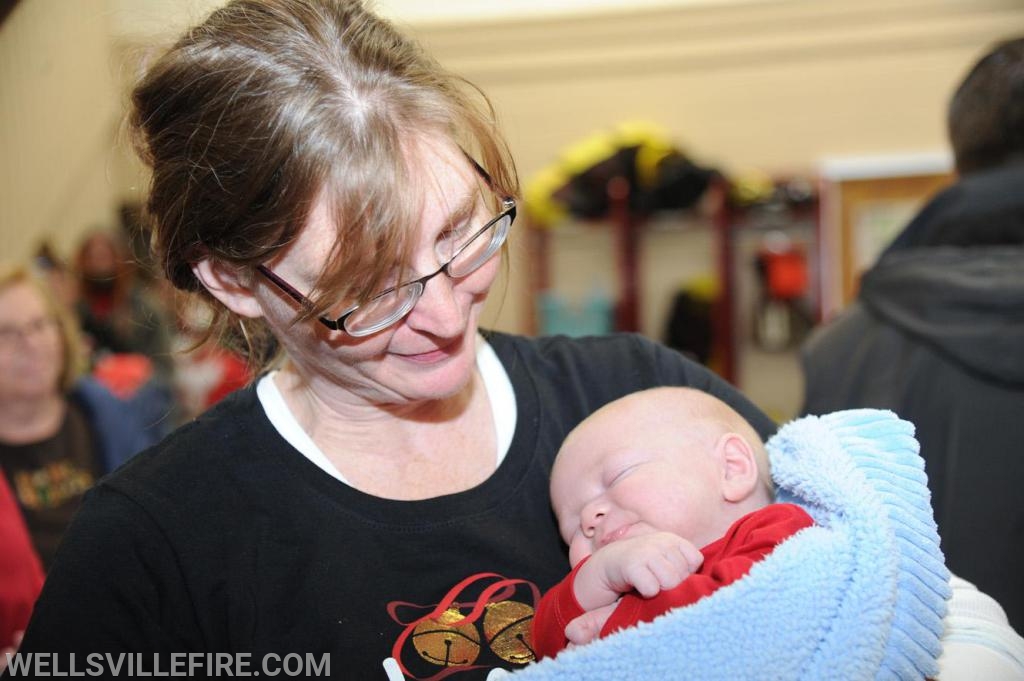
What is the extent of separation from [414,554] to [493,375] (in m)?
0.33

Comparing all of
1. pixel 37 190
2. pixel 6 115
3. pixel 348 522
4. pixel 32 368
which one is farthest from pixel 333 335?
pixel 37 190

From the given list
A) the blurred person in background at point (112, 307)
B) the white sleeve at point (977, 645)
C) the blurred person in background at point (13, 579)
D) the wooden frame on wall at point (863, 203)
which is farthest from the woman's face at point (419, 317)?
the wooden frame on wall at point (863, 203)

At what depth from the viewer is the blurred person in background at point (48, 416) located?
10.4 ft

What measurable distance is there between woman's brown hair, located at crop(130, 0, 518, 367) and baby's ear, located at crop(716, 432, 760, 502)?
52 cm

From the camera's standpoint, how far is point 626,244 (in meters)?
7.24

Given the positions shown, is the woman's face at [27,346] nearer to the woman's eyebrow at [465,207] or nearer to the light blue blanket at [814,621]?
the woman's eyebrow at [465,207]

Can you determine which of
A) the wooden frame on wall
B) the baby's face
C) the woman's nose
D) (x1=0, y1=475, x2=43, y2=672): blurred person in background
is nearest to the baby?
the baby's face

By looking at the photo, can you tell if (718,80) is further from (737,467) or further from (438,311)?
(438,311)

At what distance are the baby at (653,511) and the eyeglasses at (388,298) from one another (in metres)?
0.31

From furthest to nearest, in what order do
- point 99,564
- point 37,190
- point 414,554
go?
A: point 37,190, point 414,554, point 99,564

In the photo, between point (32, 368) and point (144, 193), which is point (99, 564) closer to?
point (144, 193)

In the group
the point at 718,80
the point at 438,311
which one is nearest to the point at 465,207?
the point at 438,311

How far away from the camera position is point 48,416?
337cm

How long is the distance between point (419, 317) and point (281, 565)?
13.5 inches
